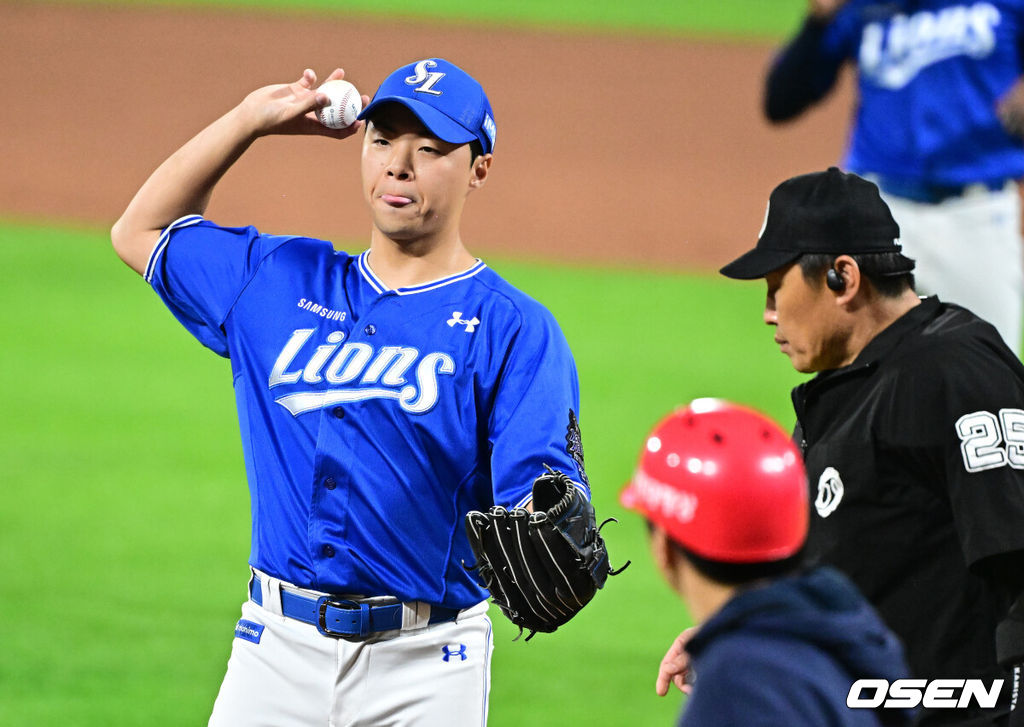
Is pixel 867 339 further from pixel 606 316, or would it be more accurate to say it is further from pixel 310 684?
pixel 606 316

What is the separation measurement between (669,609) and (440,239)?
14.9 ft

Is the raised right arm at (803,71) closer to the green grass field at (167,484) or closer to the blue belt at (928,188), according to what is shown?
the blue belt at (928,188)

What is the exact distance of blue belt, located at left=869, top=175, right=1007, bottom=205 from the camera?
6.93 m

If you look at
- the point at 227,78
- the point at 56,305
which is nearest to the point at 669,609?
the point at 56,305

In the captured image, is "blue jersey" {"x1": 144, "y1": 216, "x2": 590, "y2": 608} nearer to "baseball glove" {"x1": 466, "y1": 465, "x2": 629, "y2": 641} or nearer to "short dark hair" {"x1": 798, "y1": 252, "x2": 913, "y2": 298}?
"baseball glove" {"x1": 466, "y1": 465, "x2": 629, "y2": 641}

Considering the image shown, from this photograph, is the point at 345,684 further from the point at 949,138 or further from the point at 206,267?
the point at 949,138

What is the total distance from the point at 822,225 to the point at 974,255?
3.55 metres

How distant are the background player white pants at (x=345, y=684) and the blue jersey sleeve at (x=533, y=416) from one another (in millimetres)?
513

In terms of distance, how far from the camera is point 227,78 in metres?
22.3

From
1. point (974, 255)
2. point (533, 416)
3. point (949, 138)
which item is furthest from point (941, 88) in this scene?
point (533, 416)

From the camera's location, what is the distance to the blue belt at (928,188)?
6.93 meters

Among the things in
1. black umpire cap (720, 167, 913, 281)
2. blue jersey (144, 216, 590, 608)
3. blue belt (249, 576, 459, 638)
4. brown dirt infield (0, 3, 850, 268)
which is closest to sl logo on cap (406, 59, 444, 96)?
blue jersey (144, 216, 590, 608)

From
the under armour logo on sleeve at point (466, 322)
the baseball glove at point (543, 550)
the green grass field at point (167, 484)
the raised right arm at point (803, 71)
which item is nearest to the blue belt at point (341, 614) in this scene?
the baseball glove at point (543, 550)

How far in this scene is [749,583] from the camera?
232 cm
